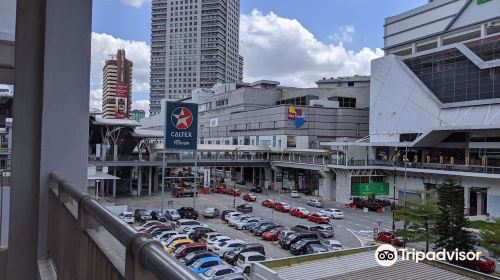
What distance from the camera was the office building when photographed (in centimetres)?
2438

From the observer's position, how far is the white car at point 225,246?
14.7 m

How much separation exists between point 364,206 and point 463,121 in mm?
8310

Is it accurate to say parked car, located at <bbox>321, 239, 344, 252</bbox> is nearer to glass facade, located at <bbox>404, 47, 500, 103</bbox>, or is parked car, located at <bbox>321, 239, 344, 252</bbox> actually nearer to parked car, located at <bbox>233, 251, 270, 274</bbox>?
parked car, located at <bbox>233, 251, 270, 274</bbox>

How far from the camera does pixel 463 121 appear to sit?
25984 millimetres

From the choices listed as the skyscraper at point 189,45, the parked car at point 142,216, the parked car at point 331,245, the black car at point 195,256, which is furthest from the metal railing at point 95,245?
the skyscraper at point 189,45

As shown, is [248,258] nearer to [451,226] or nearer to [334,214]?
[451,226]

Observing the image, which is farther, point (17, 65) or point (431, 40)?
point (431, 40)

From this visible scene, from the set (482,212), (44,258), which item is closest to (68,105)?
(44,258)

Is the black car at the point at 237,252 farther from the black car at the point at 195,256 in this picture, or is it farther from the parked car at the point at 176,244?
the parked car at the point at 176,244

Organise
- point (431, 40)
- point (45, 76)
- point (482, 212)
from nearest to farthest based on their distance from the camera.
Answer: point (45, 76)
point (482, 212)
point (431, 40)

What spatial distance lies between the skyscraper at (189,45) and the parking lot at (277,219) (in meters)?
56.6

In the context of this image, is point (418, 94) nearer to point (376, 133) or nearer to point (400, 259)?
point (376, 133)

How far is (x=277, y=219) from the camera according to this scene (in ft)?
74.6

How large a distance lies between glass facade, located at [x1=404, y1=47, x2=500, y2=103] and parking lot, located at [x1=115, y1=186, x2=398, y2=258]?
9.64 m
